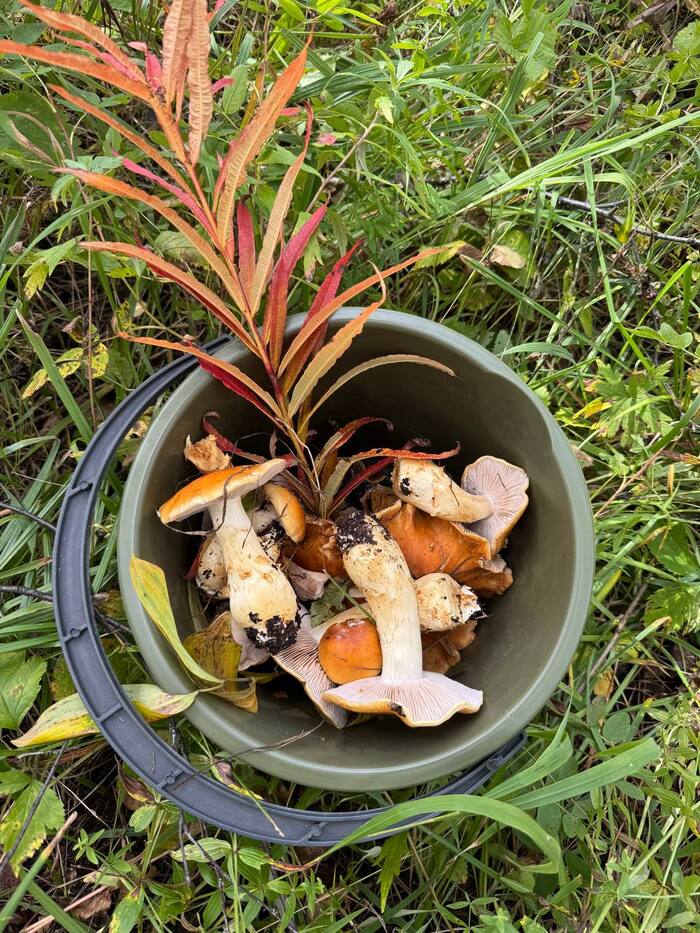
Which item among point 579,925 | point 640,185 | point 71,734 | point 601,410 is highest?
point 640,185

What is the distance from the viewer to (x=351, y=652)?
3.25 ft

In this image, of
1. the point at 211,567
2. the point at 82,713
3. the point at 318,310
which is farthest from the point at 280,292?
the point at 82,713

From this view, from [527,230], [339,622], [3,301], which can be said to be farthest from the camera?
[527,230]

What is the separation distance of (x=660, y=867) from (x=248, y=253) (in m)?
1.26

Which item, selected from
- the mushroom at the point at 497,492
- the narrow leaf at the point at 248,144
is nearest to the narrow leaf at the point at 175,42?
the narrow leaf at the point at 248,144

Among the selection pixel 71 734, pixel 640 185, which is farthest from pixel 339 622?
pixel 640 185

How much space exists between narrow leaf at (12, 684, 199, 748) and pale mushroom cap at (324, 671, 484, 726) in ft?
0.70

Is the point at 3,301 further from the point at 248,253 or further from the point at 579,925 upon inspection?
the point at 579,925

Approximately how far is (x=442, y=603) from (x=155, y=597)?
1.39 ft

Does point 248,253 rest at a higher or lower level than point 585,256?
higher

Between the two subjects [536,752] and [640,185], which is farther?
[640,185]

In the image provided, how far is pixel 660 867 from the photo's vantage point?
46.5 inches

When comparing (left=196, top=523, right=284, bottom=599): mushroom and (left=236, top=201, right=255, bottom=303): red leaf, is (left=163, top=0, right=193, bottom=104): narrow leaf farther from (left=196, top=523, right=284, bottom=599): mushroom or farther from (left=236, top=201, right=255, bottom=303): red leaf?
(left=196, top=523, right=284, bottom=599): mushroom

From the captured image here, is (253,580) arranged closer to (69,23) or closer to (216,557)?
(216,557)
